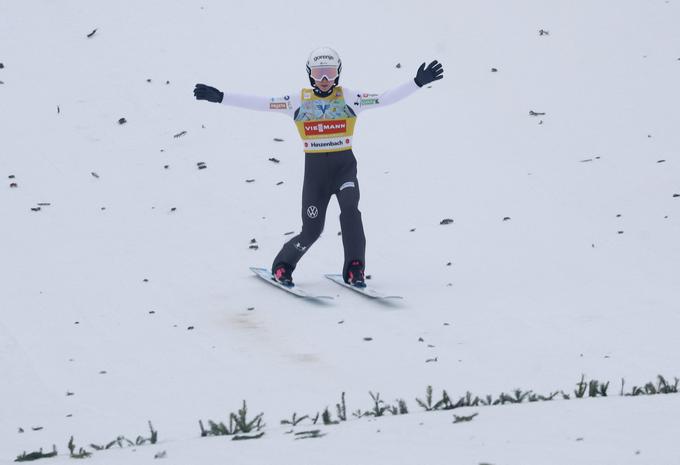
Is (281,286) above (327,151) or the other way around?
the other way around

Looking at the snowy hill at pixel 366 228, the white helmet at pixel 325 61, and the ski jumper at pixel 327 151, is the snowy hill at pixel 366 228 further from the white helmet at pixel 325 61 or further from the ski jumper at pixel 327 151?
the white helmet at pixel 325 61

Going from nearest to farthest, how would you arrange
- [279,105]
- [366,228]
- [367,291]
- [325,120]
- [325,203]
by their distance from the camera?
[367,291], [325,120], [279,105], [325,203], [366,228]

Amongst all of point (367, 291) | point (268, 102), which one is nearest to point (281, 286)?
point (367, 291)

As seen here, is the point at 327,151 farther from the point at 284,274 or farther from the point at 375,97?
the point at 284,274

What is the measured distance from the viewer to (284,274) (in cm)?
1043

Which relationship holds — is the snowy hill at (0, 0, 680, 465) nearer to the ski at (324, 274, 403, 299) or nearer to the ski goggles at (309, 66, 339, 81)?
the ski at (324, 274, 403, 299)

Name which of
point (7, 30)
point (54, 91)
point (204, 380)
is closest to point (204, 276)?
point (204, 380)

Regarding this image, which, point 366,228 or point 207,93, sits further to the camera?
point 366,228

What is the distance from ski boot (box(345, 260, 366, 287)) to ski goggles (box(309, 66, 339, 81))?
1652 mm

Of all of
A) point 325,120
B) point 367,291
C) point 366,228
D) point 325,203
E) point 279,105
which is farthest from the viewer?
point 366,228

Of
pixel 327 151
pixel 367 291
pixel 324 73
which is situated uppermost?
pixel 324 73

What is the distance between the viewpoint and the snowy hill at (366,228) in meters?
7.27

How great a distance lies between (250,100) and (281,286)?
5.63 feet

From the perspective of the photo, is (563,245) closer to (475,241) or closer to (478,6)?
(475,241)
